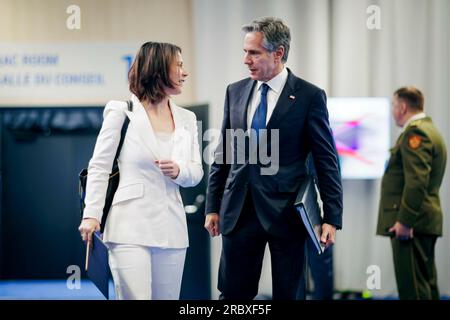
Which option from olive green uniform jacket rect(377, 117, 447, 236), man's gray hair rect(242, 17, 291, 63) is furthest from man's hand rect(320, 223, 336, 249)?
olive green uniform jacket rect(377, 117, 447, 236)

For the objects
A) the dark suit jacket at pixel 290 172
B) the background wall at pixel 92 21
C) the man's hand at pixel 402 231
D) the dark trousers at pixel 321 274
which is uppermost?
the background wall at pixel 92 21

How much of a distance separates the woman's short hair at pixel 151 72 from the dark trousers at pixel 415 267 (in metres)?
2.04

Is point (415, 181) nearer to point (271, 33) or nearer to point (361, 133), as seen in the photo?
point (361, 133)

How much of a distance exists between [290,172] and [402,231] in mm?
1477

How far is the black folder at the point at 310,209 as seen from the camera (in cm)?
302

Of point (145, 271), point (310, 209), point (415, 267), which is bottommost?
point (415, 267)

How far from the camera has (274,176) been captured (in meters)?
3.21

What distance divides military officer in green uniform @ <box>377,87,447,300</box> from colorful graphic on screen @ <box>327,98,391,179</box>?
649 mm

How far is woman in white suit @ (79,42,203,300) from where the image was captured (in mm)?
3129

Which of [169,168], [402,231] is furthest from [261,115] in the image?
[402,231]

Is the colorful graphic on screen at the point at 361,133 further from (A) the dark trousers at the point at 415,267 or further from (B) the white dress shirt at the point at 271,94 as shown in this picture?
(B) the white dress shirt at the point at 271,94

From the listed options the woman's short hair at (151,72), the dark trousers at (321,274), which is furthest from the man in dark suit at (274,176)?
the dark trousers at (321,274)

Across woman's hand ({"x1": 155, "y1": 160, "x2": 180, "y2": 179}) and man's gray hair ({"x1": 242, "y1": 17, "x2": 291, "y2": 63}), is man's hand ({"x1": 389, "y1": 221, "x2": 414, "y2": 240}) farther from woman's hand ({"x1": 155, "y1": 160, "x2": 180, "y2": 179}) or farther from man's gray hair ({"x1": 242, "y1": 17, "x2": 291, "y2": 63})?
woman's hand ({"x1": 155, "y1": 160, "x2": 180, "y2": 179})

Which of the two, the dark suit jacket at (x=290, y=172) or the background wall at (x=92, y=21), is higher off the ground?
the background wall at (x=92, y=21)
